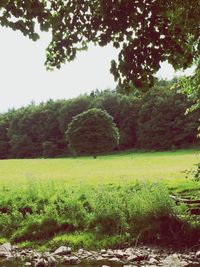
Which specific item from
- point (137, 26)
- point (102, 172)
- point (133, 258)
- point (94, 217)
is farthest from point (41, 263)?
point (102, 172)

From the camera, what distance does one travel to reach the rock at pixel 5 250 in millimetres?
20103

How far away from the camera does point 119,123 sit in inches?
4695

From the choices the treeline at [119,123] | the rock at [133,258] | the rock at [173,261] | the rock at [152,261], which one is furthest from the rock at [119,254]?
the treeline at [119,123]

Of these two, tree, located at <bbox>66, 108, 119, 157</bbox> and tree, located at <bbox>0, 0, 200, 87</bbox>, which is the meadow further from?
tree, located at <bbox>66, 108, 119, 157</bbox>

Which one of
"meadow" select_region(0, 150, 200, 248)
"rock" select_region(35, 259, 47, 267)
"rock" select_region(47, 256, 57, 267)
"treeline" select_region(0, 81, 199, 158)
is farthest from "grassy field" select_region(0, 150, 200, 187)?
"treeline" select_region(0, 81, 199, 158)

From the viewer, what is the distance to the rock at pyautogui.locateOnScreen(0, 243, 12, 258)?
66.0ft

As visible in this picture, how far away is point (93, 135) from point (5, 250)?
225ft

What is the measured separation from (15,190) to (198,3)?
21.3 metres

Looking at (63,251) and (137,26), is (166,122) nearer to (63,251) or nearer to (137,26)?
(63,251)

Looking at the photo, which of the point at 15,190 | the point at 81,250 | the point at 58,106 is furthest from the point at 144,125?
the point at 81,250

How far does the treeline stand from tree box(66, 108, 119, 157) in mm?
8637

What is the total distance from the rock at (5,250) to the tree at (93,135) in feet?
223

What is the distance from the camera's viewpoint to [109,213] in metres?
21.5

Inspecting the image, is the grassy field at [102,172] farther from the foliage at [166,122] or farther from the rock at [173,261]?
the foliage at [166,122]
